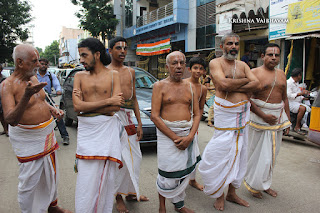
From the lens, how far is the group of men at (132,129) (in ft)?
8.48

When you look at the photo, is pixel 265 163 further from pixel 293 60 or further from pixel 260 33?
pixel 260 33

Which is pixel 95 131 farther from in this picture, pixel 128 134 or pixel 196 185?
pixel 196 185

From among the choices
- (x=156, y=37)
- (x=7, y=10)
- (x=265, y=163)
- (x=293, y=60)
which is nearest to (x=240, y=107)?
(x=265, y=163)

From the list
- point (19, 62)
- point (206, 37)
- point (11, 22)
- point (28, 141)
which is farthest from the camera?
point (11, 22)

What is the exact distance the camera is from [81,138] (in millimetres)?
2609

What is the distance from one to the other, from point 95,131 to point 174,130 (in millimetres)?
891

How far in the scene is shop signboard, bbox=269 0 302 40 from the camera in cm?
908

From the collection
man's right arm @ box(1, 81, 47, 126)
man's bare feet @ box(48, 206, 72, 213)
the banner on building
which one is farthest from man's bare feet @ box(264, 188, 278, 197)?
the banner on building

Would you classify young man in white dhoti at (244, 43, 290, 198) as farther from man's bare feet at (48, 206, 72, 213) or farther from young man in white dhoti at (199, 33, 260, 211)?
man's bare feet at (48, 206, 72, 213)

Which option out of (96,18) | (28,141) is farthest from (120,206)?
(96,18)

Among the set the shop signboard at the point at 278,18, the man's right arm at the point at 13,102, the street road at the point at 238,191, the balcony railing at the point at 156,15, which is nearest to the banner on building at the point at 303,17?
the shop signboard at the point at 278,18

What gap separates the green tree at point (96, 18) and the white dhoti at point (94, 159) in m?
21.4

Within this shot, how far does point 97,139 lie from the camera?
8.45 ft

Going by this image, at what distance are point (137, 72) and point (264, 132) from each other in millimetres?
4229
